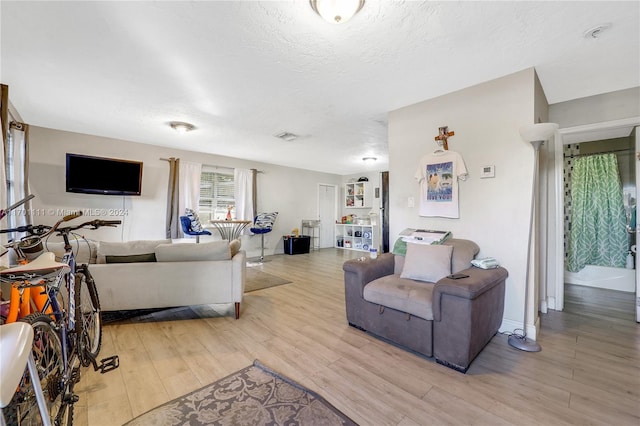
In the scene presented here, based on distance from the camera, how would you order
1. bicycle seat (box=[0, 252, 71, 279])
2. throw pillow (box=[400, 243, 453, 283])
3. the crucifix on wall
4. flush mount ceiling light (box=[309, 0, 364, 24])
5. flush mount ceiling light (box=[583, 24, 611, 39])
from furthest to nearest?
the crucifix on wall
throw pillow (box=[400, 243, 453, 283])
flush mount ceiling light (box=[583, 24, 611, 39])
flush mount ceiling light (box=[309, 0, 364, 24])
bicycle seat (box=[0, 252, 71, 279])

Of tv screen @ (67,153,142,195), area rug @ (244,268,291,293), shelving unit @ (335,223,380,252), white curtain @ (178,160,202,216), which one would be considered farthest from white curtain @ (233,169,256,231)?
shelving unit @ (335,223,380,252)

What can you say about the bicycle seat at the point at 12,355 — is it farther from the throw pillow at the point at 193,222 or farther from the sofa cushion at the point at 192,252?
the throw pillow at the point at 193,222

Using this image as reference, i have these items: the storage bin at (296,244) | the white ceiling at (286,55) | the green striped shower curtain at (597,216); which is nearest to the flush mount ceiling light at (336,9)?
the white ceiling at (286,55)

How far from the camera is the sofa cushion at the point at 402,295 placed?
200cm

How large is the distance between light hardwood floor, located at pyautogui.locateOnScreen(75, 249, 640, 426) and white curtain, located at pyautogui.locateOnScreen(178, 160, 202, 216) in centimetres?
296

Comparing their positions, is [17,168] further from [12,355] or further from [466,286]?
[466,286]

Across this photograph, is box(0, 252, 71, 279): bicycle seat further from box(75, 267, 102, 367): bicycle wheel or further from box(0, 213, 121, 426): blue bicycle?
box(75, 267, 102, 367): bicycle wheel

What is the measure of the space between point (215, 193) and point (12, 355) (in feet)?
17.8

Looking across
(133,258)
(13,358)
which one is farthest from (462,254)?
(133,258)

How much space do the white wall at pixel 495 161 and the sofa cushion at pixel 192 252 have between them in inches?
86.5

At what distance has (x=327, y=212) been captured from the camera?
8461 millimetres

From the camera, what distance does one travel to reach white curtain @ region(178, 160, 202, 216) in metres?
5.32

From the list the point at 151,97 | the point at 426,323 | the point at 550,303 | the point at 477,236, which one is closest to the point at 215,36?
the point at 151,97

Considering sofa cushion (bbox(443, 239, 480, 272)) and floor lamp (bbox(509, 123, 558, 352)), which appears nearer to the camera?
floor lamp (bbox(509, 123, 558, 352))
